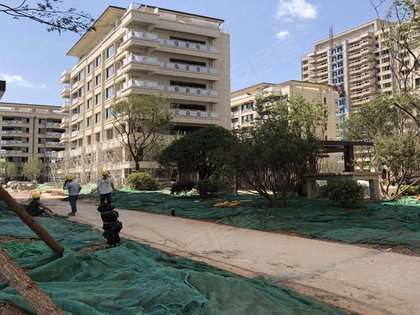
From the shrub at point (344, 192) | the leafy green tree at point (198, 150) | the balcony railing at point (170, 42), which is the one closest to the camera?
the shrub at point (344, 192)

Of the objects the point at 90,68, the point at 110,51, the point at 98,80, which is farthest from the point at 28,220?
the point at 90,68

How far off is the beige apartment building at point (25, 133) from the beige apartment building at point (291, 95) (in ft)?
139

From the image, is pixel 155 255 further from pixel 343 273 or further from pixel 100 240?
pixel 343 273

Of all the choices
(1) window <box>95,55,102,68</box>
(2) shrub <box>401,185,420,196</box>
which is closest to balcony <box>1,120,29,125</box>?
(1) window <box>95,55,102,68</box>

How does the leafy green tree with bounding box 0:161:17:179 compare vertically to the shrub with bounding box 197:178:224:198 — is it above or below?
above

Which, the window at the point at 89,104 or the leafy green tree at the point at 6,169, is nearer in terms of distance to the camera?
the window at the point at 89,104

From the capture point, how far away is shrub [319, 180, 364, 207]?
14.1m

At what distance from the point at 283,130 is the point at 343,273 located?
849 centimetres

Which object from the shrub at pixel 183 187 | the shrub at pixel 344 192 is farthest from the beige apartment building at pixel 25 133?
the shrub at pixel 344 192

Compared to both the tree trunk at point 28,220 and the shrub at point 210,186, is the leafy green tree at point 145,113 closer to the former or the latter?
the shrub at point 210,186

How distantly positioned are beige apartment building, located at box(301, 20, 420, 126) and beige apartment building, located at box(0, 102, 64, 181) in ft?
226

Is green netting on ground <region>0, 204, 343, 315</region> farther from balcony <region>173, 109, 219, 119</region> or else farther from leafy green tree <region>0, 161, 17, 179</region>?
leafy green tree <region>0, 161, 17, 179</region>

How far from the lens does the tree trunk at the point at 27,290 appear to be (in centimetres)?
281

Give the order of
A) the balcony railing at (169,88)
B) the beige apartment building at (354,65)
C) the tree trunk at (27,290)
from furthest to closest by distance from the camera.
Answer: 1. the beige apartment building at (354,65)
2. the balcony railing at (169,88)
3. the tree trunk at (27,290)
